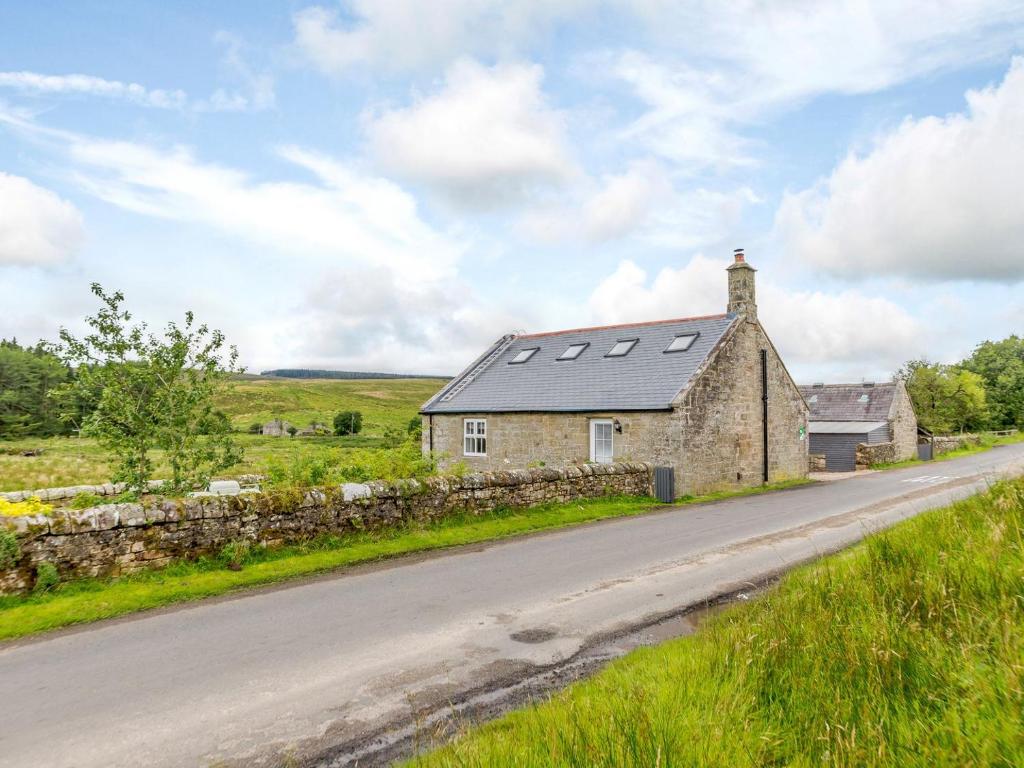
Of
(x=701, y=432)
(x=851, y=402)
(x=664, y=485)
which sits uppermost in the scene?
(x=851, y=402)

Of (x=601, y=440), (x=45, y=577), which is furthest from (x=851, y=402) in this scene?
(x=45, y=577)

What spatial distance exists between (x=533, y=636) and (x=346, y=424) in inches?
2792

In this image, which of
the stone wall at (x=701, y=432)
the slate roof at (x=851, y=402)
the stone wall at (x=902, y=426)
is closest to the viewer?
the stone wall at (x=701, y=432)

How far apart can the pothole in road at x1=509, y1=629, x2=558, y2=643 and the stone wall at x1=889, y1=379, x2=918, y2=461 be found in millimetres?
38825

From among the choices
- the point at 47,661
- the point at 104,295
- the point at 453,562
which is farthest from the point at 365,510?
the point at 104,295

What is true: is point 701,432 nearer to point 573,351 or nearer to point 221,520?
point 573,351

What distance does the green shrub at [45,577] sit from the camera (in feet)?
26.3

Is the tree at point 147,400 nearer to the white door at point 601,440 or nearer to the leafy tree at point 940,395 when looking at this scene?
the white door at point 601,440

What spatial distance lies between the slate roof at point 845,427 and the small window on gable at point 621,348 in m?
15.8

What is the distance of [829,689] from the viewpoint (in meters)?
3.99

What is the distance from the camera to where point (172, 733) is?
15.9 ft

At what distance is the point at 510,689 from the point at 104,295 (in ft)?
35.9

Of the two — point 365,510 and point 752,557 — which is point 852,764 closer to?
point 752,557

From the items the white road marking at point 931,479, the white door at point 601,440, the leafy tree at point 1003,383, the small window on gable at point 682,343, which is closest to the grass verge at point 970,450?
the white road marking at point 931,479
